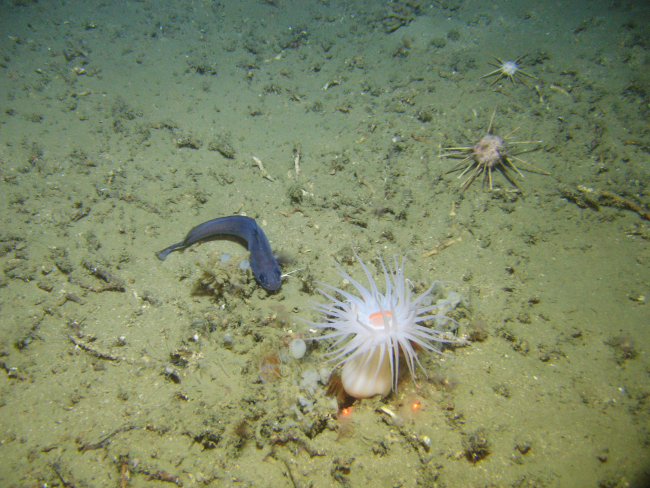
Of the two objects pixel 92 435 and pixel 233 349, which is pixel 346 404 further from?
pixel 92 435

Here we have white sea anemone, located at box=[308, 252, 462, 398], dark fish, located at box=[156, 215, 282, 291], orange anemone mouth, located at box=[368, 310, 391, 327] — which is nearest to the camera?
white sea anemone, located at box=[308, 252, 462, 398]

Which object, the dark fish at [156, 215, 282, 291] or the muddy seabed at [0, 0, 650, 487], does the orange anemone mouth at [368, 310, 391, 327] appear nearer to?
the muddy seabed at [0, 0, 650, 487]

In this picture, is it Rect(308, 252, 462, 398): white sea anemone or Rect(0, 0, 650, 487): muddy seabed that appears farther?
Rect(0, 0, 650, 487): muddy seabed

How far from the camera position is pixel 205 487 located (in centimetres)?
261

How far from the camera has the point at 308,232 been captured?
453 cm

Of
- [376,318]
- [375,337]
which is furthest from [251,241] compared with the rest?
[375,337]

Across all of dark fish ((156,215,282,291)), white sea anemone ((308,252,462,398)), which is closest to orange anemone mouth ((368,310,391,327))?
white sea anemone ((308,252,462,398))

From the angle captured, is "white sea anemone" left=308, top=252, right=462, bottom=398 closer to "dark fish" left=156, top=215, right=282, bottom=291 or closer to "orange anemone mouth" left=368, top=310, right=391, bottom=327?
"orange anemone mouth" left=368, top=310, right=391, bottom=327

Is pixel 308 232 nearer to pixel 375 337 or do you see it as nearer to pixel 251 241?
pixel 251 241

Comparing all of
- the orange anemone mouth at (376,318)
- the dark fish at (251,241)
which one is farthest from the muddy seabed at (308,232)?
the orange anemone mouth at (376,318)

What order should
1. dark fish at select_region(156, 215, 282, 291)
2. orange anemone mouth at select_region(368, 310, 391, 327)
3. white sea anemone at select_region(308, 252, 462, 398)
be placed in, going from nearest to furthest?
white sea anemone at select_region(308, 252, 462, 398) < orange anemone mouth at select_region(368, 310, 391, 327) < dark fish at select_region(156, 215, 282, 291)

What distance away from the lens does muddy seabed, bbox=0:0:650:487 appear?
2645 mm

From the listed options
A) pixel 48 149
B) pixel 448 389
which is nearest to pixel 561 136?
pixel 448 389

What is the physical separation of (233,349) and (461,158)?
4.70 meters
